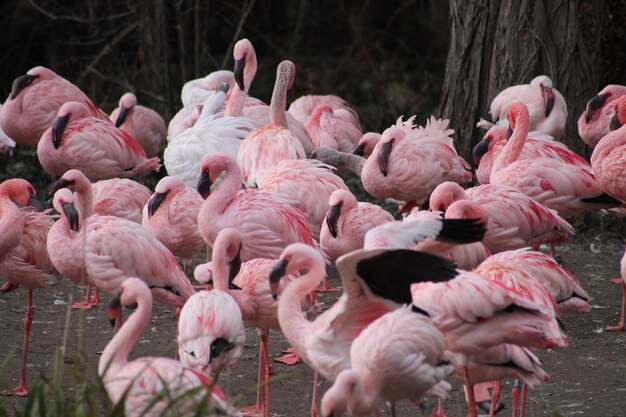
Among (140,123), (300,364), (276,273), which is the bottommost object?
(300,364)

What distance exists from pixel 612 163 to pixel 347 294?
318 cm

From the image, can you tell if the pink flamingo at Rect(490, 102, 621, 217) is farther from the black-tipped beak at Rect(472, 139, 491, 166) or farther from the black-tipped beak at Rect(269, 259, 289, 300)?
the black-tipped beak at Rect(269, 259, 289, 300)

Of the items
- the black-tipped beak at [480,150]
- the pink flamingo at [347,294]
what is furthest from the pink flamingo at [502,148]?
the pink flamingo at [347,294]

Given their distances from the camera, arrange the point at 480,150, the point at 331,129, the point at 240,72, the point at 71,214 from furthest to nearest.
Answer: the point at 331,129, the point at 240,72, the point at 480,150, the point at 71,214

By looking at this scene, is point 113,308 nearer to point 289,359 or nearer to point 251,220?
point 289,359

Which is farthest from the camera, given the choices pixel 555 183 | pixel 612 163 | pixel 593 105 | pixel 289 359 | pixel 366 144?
pixel 366 144

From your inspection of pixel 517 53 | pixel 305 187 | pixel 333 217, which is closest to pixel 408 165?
pixel 305 187

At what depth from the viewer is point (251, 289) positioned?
541 cm

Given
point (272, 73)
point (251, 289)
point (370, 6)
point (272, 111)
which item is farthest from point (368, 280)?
point (370, 6)

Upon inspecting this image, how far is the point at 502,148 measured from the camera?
25.8 feet

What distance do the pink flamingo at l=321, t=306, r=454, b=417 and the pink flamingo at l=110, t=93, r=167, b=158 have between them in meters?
6.18

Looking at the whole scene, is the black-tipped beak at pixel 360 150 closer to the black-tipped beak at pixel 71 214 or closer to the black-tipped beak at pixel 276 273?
the black-tipped beak at pixel 71 214

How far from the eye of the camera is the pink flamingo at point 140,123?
1003 cm

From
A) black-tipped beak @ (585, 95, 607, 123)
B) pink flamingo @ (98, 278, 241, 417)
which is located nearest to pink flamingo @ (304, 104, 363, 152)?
black-tipped beak @ (585, 95, 607, 123)
